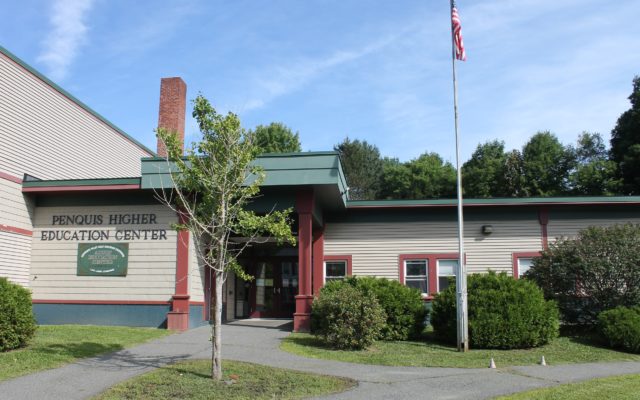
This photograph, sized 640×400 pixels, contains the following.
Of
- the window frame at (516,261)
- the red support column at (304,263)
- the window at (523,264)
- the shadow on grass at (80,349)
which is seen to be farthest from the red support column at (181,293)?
the window at (523,264)

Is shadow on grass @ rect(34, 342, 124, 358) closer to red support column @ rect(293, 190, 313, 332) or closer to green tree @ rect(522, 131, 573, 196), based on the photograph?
red support column @ rect(293, 190, 313, 332)

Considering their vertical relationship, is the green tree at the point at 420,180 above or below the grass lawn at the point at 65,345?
above

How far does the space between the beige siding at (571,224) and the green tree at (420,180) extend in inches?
1379

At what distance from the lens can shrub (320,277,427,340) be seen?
14.5 m

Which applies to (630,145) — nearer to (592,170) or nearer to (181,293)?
(592,170)

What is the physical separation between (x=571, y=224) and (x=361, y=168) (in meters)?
39.6

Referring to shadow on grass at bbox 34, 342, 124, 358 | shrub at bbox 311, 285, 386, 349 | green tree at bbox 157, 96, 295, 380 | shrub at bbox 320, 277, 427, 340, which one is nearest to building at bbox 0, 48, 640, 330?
shrub at bbox 320, 277, 427, 340

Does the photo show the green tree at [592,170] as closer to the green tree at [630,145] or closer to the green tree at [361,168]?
the green tree at [630,145]

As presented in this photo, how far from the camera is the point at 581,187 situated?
1708 inches

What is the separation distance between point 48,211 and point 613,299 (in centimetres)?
1601

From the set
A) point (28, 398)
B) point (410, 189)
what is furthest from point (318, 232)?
point (410, 189)

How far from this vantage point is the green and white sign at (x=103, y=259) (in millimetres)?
16734

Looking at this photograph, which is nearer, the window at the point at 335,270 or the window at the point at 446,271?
the window at the point at 446,271

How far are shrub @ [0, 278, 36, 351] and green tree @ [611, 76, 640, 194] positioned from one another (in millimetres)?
36802
